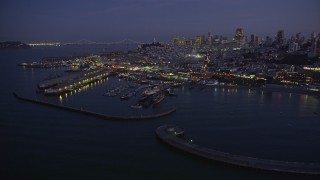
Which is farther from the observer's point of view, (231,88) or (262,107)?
(231,88)

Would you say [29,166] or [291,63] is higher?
[291,63]

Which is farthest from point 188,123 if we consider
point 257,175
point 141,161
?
point 257,175

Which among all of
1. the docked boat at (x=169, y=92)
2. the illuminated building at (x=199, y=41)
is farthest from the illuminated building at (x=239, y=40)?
the docked boat at (x=169, y=92)

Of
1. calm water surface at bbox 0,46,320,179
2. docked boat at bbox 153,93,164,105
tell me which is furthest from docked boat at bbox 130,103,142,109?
docked boat at bbox 153,93,164,105

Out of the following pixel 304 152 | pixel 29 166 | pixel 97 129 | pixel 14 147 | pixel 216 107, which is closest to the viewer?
pixel 29 166

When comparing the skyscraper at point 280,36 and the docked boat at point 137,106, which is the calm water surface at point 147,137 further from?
the skyscraper at point 280,36

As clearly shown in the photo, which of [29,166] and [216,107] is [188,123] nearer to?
[216,107]

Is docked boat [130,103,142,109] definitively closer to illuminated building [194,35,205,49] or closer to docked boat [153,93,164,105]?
docked boat [153,93,164,105]
